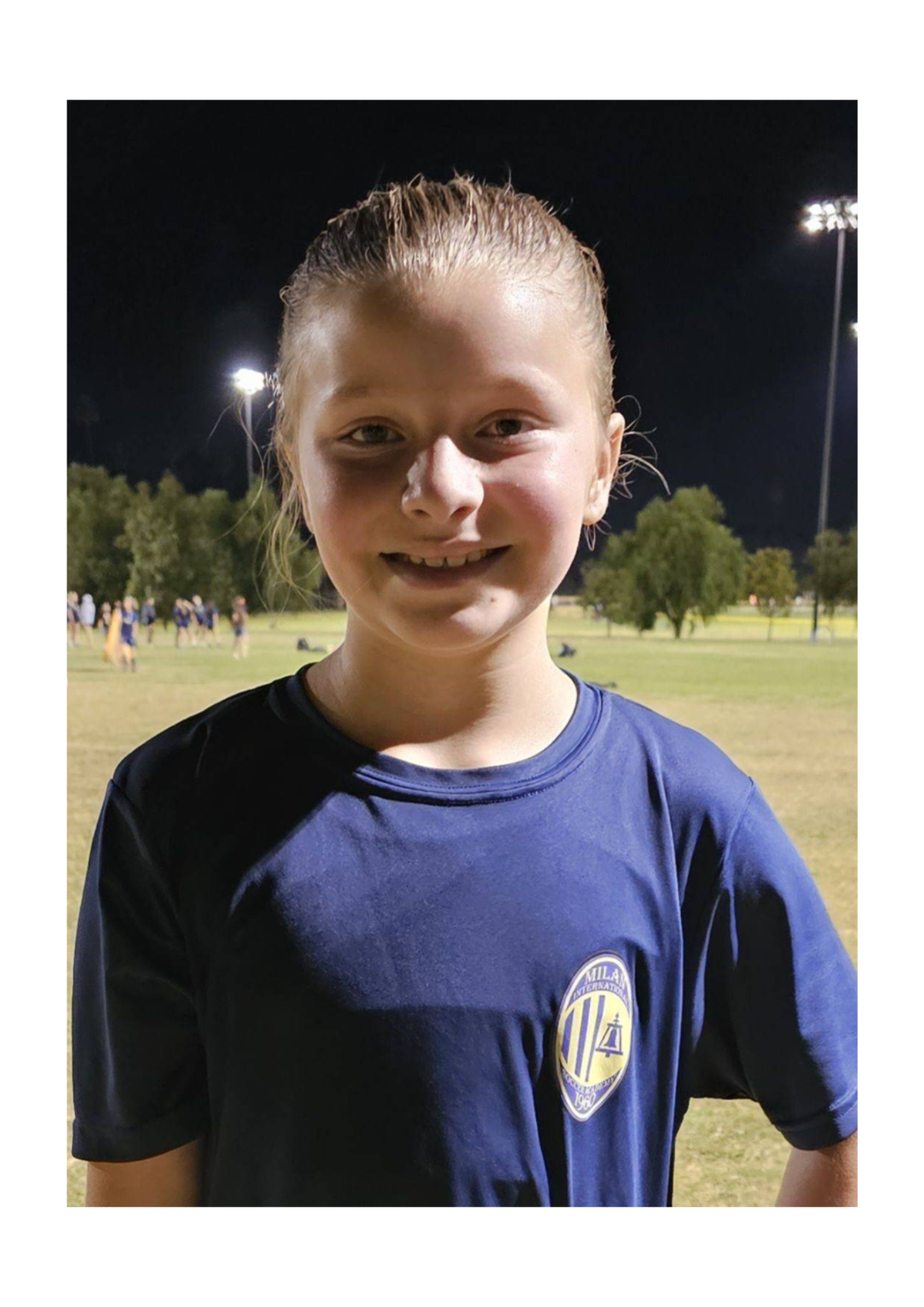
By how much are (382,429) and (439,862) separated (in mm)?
495

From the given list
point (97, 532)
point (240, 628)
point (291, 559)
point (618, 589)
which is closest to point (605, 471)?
point (618, 589)

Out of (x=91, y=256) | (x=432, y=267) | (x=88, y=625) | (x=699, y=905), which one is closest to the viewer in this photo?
(x=432, y=267)

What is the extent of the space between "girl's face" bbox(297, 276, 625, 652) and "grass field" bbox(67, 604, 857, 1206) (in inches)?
11.4

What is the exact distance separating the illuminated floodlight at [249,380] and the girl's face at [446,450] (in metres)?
0.20

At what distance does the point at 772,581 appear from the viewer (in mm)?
1807

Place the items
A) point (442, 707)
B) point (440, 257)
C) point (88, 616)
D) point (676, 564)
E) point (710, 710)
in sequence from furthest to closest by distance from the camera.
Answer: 1. point (710, 710)
2. point (676, 564)
3. point (88, 616)
4. point (442, 707)
5. point (440, 257)

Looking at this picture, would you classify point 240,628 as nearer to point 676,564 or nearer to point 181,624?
point 181,624

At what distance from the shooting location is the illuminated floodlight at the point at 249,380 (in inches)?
61.7

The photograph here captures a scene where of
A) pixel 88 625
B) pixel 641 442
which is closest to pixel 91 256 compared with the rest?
pixel 88 625

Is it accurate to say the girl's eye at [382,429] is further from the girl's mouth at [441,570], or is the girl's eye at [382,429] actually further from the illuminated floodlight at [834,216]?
the illuminated floodlight at [834,216]

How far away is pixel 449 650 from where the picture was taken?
54.1 inches

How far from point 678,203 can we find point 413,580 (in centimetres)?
68

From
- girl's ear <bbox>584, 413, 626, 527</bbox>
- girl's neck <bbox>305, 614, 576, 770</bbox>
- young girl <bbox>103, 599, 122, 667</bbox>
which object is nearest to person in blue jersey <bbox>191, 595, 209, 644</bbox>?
young girl <bbox>103, 599, 122, 667</bbox>

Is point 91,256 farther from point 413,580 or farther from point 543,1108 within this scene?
point 543,1108
